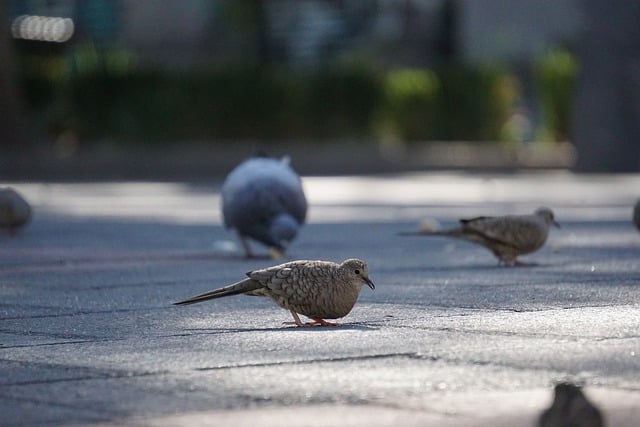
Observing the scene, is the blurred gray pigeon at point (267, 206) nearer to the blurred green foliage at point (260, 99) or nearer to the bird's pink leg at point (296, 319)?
the bird's pink leg at point (296, 319)

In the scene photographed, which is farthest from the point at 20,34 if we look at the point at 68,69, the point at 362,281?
the point at 362,281

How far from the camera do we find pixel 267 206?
1055cm

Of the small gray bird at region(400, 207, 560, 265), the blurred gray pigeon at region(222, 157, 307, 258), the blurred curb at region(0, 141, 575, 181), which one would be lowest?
the blurred curb at region(0, 141, 575, 181)

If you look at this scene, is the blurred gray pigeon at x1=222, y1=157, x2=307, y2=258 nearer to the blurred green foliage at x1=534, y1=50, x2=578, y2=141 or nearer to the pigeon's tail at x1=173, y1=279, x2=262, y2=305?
the pigeon's tail at x1=173, y1=279, x2=262, y2=305

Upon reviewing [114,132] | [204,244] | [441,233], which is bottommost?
[114,132]

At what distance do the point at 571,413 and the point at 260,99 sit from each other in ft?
85.0

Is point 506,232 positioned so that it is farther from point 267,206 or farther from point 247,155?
point 247,155

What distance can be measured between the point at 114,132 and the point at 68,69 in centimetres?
149

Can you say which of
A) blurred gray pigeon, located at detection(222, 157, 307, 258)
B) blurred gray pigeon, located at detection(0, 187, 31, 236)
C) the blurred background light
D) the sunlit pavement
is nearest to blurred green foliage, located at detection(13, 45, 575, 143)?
the blurred background light

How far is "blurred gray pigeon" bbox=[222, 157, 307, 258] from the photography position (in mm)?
→ 10375

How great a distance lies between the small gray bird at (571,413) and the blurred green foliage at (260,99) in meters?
25.3

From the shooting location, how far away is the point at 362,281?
6586mm

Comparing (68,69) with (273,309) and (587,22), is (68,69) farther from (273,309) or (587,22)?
(273,309)

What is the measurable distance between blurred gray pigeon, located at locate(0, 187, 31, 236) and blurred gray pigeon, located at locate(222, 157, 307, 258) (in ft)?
7.27
